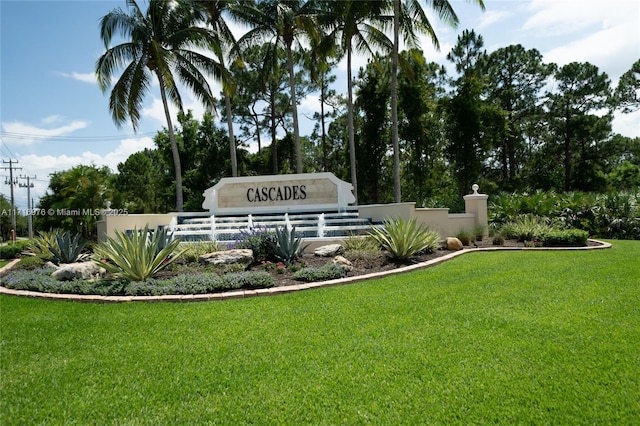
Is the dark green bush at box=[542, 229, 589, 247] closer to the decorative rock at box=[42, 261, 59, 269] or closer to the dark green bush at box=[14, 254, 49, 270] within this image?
the decorative rock at box=[42, 261, 59, 269]

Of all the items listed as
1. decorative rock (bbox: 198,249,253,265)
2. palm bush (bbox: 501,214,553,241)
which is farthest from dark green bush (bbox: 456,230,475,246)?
decorative rock (bbox: 198,249,253,265)

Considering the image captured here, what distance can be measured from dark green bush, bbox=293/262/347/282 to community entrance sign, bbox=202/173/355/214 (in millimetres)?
8258

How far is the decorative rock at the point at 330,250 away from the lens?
9281 mm

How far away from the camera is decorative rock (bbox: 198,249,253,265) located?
833 centimetres

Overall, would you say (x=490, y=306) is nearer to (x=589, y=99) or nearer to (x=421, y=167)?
(x=421, y=167)

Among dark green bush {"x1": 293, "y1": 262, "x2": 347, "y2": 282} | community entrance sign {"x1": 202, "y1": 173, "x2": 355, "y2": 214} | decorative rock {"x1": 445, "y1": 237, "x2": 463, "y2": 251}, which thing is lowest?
dark green bush {"x1": 293, "y1": 262, "x2": 347, "y2": 282}

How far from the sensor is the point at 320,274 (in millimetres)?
7301

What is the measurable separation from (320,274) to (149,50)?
49.1ft

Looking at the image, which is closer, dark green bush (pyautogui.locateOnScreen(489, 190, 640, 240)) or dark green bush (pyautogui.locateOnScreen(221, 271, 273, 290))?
dark green bush (pyautogui.locateOnScreen(221, 271, 273, 290))

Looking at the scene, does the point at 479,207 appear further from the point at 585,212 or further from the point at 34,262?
the point at 34,262

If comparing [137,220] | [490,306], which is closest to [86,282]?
[137,220]

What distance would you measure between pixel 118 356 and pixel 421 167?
76.7ft

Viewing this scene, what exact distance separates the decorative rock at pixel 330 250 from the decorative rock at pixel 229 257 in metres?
1.79

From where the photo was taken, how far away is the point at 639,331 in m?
4.08
